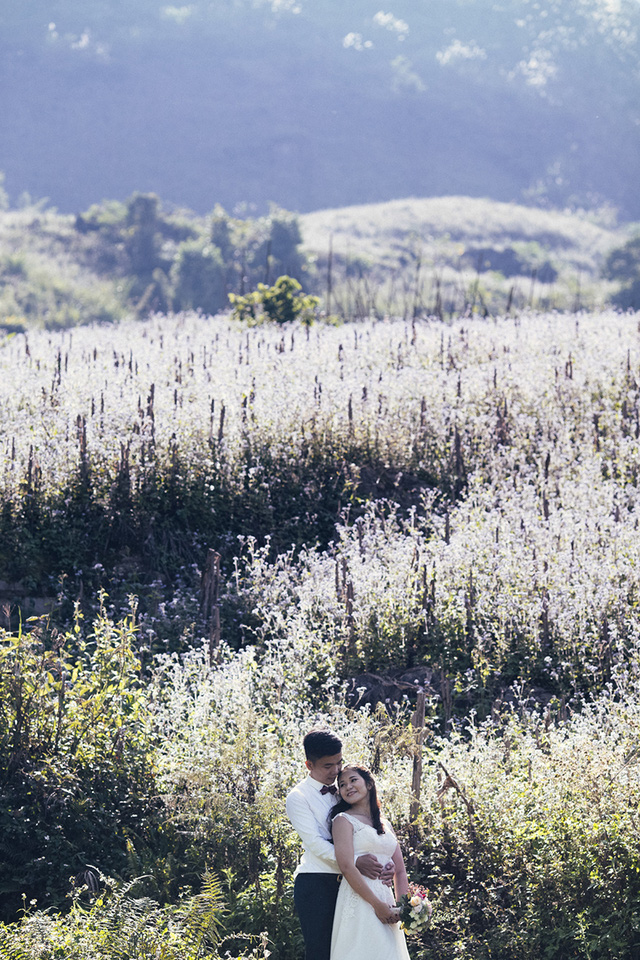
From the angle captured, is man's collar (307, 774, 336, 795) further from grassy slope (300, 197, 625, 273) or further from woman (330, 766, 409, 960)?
grassy slope (300, 197, 625, 273)

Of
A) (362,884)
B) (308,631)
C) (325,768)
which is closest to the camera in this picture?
(362,884)

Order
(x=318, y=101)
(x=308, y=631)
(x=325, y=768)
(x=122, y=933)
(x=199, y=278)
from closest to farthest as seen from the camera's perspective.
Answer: (x=325, y=768) < (x=122, y=933) < (x=308, y=631) < (x=199, y=278) < (x=318, y=101)

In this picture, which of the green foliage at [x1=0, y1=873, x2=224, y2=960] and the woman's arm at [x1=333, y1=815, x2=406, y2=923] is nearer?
the woman's arm at [x1=333, y1=815, x2=406, y2=923]

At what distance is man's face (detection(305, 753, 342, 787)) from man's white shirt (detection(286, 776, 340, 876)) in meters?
0.03

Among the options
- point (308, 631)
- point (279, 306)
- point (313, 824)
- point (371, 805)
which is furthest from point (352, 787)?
point (279, 306)

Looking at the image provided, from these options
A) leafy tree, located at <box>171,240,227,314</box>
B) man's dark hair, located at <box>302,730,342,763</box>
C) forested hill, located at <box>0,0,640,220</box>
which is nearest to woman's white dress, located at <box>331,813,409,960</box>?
man's dark hair, located at <box>302,730,342,763</box>

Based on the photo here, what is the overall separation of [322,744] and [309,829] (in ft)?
1.17

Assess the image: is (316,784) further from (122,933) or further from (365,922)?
(122,933)

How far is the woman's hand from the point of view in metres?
Answer: 4.30

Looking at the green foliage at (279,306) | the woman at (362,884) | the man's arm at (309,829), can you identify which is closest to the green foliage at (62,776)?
the man's arm at (309,829)

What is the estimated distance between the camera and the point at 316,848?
14.6 feet

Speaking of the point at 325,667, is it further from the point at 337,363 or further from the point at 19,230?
the point at 19,230

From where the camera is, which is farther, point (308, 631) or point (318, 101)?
point (318, 101)

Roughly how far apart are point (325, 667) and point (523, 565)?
2085 millimetres
